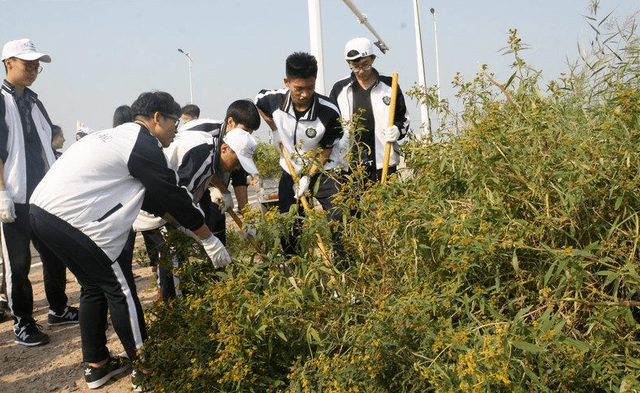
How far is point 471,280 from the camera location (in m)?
2.73

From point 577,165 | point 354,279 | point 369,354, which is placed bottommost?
point 369,354

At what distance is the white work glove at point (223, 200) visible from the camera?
193 inches

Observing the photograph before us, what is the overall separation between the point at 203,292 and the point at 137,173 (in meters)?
0.69

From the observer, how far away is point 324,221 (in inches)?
119

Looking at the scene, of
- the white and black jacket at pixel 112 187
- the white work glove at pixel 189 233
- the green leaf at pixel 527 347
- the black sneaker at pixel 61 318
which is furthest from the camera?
the black sneaker at pixel 61 318

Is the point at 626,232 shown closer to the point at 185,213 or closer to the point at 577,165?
the point at 577,165

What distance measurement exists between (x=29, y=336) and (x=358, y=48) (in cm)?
307

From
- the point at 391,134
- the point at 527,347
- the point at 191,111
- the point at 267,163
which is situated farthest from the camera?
the point at 267,163

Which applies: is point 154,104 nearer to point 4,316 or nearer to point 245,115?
point 245,115

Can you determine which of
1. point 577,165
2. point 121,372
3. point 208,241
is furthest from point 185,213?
point 577,165

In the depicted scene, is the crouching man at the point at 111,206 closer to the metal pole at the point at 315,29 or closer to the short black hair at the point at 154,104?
the short black hair at the point at 154,104

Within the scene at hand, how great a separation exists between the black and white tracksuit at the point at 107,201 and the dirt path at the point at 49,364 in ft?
0.87

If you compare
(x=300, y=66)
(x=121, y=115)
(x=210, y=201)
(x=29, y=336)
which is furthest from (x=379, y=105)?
(x=29, y=336)

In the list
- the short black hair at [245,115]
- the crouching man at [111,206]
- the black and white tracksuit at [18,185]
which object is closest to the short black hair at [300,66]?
the short black hair at [245,115]
